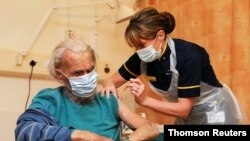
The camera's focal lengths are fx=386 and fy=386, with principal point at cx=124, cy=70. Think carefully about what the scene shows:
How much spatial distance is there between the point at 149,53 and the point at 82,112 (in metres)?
0.52

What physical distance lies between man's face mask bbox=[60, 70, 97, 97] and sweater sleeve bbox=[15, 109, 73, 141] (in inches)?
7.5

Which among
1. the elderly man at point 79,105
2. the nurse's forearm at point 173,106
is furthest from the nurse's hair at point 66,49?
the nurse's forearm at point 173,106

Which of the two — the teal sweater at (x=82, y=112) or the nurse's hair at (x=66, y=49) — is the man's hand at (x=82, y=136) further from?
the nurse's hair at (x=66, y=49)

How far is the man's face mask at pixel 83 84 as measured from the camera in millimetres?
1745

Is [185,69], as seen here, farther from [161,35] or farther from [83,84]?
[83,84]

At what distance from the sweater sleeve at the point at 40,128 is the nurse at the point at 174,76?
38 cm

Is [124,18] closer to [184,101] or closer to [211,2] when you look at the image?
[211,2]

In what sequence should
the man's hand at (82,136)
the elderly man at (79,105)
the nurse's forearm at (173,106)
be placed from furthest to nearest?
1. the nurse's forearm at (173,106)
2. the elderly man at (79,105)
3. the man's hand at (82,136)

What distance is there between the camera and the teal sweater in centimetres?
167

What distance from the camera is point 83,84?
1745 mm

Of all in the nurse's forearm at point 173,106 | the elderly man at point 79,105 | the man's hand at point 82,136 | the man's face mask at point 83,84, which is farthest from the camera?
the nurse's forearm at point 173,106

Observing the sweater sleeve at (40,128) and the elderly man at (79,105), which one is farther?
the elderly man at (79,105)

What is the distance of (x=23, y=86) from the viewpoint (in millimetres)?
2777

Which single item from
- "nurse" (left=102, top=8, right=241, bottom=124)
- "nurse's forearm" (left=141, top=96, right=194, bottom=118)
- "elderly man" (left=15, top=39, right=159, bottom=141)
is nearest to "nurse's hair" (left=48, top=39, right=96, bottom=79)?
"elderly man" (left=15, top=39, right=159, bottom=141)
